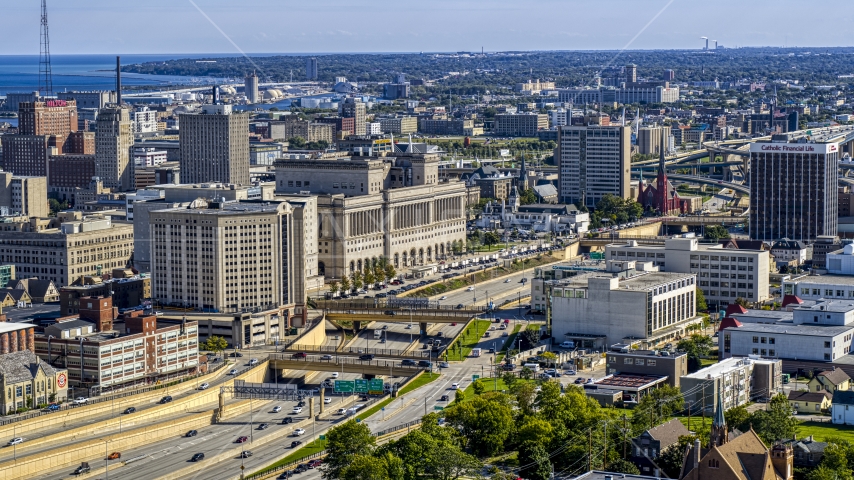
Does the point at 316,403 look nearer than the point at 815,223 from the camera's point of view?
Yes

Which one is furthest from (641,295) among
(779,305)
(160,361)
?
(160,361)

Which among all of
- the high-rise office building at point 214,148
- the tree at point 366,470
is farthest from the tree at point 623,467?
the high-rise office building at point 214,148

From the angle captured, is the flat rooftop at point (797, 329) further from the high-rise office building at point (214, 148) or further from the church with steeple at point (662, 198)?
the church with steeple at point (662, 198)

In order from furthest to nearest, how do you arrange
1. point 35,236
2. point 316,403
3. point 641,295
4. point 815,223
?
1. point 815,223
2. point 35,236
3. point 641,295
4. point 316,403

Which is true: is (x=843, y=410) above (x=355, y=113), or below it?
below

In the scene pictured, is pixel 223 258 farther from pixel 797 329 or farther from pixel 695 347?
pixel 797 329

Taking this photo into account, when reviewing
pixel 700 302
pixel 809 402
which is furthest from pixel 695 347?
pixel 700 302

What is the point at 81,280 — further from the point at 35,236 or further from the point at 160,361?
the point at 160,361
